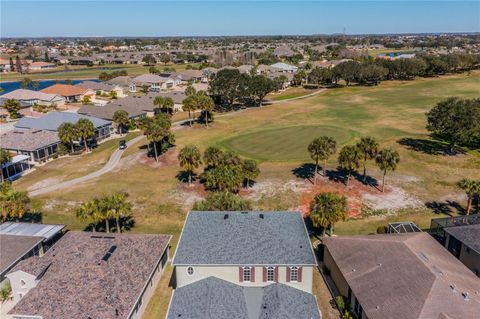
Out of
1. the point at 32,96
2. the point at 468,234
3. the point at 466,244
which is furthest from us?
the point at 32,96

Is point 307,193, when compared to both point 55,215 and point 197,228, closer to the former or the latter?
point 197,228

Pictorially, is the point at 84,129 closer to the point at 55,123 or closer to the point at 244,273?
the point at 55,123

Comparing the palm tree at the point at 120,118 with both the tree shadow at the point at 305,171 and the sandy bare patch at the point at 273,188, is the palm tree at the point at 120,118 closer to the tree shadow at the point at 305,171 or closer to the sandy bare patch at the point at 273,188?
the sandy bare patch at the point at 273,188

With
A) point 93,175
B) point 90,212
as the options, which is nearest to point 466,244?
point 90,212

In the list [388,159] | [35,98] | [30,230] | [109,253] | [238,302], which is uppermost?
[35,98]

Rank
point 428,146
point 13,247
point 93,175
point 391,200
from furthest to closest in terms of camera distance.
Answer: point 428,146 → point 93,175 → point 391,200 → point 13,247

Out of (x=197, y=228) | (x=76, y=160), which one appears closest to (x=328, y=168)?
(x=197, y=228)
